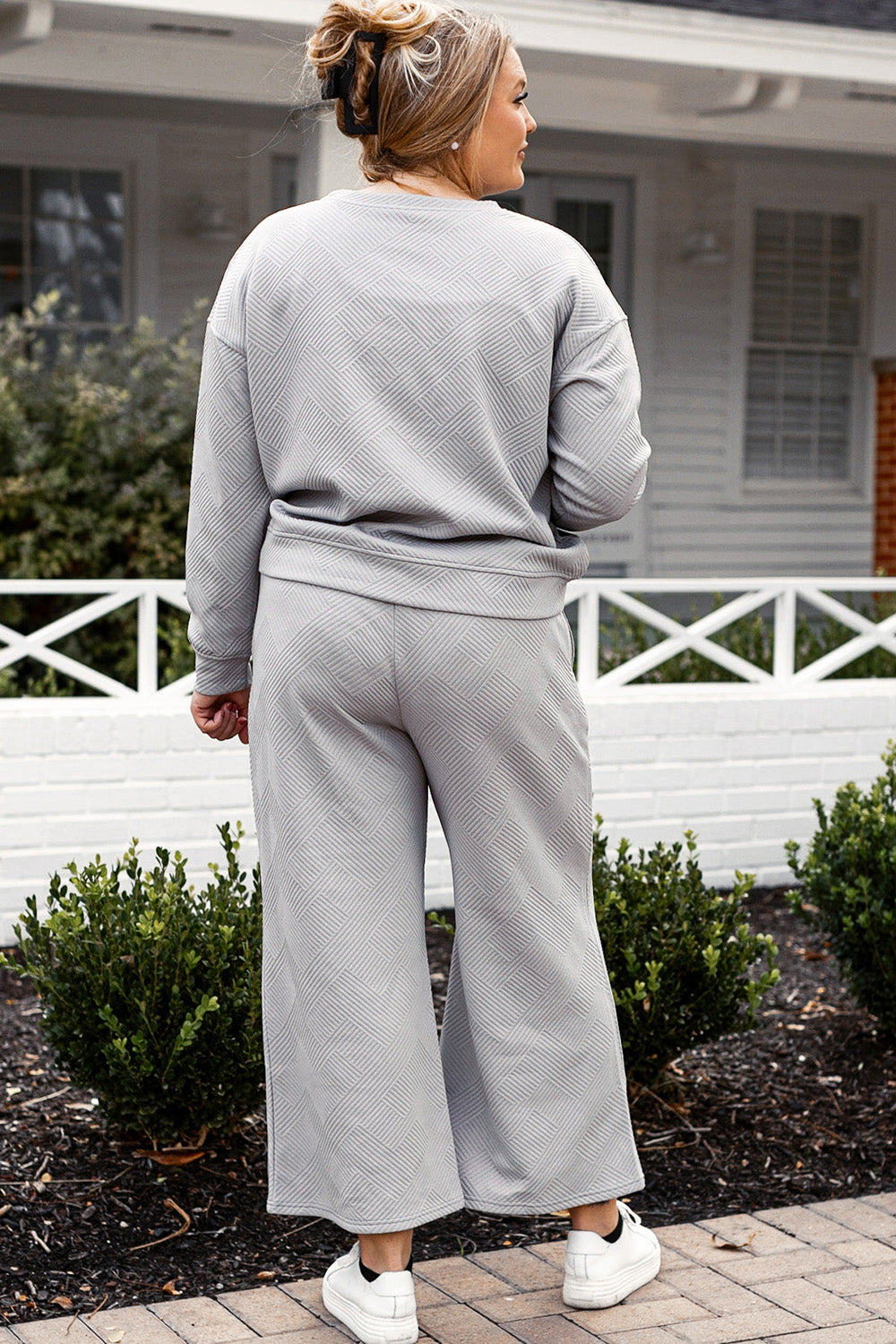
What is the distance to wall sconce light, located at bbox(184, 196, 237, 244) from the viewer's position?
29.4 feet

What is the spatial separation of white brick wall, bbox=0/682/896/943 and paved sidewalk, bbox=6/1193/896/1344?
2.46 m

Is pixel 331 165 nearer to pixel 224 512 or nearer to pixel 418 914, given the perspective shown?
pixel 224 512

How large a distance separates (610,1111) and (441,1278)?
48 centimetres

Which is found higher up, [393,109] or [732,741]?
[393,109]

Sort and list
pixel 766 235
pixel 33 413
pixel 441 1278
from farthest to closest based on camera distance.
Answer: pixel 766 235
pixel 33 413
pixel 441 1278

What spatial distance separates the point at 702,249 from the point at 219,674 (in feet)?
26.5

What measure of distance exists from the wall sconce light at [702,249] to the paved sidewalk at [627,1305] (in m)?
7.86

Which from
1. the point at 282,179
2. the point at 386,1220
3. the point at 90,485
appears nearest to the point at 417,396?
the point at 386,1220

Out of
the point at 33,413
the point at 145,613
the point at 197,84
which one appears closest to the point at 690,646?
the point at 145,613

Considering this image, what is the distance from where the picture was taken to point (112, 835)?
513cm

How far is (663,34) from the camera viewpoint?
23.5 ft

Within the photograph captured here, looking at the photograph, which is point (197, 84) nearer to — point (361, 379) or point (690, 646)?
point (690, 646)

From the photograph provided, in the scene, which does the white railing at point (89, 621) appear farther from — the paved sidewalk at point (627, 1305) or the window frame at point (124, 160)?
the window frame at point (124, 160)

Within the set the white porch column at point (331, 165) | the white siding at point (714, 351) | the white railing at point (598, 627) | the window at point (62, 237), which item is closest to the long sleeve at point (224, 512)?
the white railing at point (598, 627)
